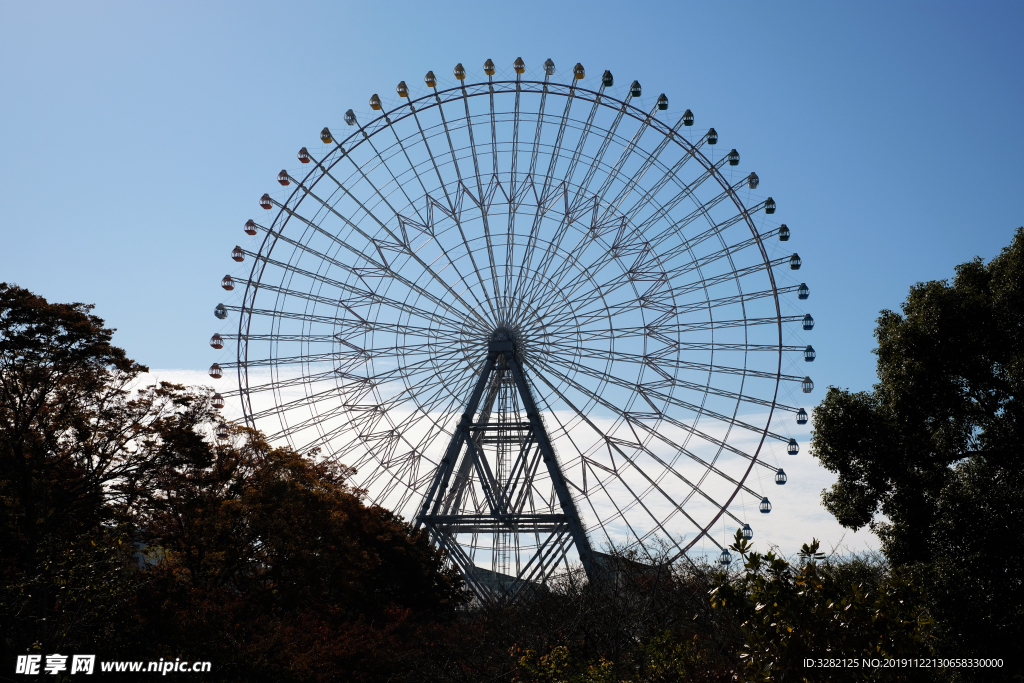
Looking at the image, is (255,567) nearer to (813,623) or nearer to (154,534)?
(154,534)

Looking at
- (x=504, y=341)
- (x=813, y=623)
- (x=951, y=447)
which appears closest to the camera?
(x=813, y=623)

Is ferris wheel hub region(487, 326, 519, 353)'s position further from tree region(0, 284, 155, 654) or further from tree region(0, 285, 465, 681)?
tree region(0, 284, 155, 654)

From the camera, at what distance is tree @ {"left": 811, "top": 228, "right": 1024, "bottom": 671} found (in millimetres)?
17078

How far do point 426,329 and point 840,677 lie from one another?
24821mm

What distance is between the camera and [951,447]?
19188 mm

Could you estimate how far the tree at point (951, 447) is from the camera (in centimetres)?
1708

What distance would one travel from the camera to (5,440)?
19359mm

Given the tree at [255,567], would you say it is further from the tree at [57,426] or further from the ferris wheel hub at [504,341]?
the ferris wheel hub at [504,341]

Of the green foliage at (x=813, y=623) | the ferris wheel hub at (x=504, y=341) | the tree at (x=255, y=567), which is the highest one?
the ferris wheel hub at (x=504, y=341)

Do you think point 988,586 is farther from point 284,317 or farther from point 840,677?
point 284,317

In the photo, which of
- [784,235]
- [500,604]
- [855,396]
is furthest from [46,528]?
[784,235]

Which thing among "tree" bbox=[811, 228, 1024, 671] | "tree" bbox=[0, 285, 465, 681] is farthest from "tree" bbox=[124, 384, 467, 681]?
"tree" bbox=[811, 228, 1024, 671]

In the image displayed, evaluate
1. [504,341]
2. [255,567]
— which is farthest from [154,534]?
A: [504,341]

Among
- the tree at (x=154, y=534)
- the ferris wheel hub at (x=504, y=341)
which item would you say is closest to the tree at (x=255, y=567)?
the tree at (x=154, y=534)
